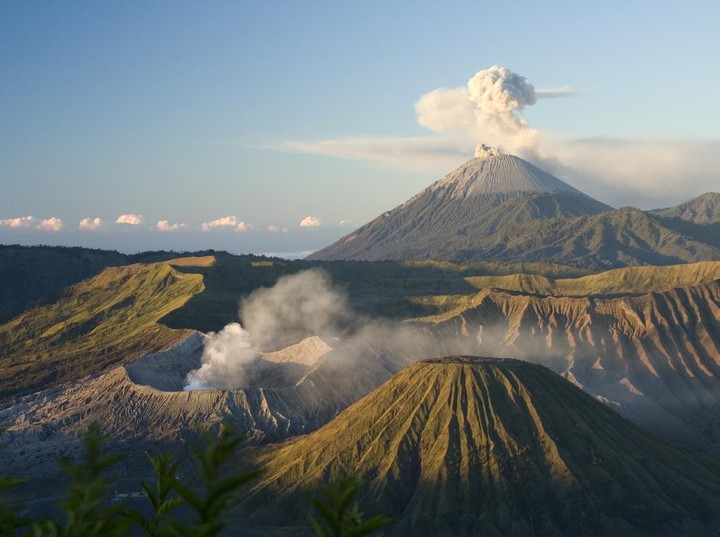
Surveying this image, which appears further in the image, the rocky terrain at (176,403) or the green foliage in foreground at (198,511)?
the rocky terrain at (176,403)

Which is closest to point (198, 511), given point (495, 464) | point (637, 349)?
point (495, 464)

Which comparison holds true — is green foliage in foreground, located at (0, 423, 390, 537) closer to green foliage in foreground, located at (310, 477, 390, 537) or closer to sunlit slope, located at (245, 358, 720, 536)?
green foliage in foreground, located at (310, 477, 390, 537)

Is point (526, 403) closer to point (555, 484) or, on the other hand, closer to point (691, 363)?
point (555, 484)

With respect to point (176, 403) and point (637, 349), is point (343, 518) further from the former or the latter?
point (637, 349)

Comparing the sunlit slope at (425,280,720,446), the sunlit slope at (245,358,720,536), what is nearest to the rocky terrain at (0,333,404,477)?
the sunlit slope at (245,358,720,536)

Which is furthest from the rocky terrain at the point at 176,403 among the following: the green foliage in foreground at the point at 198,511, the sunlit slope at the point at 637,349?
the green foliage in foreground at the point at 198,511

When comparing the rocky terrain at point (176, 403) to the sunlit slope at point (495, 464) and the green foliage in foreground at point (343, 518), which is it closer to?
the sunlit slope at point (495, 464)
